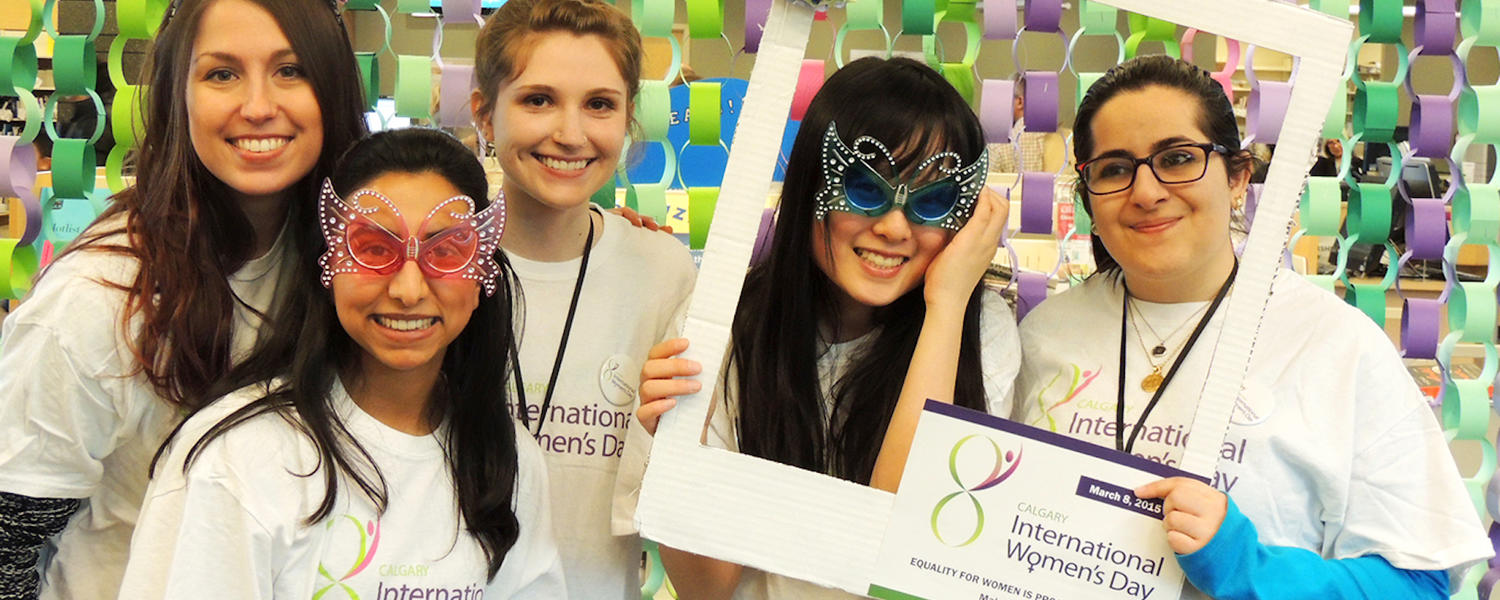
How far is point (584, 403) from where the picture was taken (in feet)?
5.63

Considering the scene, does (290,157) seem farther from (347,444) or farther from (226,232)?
(347,444)

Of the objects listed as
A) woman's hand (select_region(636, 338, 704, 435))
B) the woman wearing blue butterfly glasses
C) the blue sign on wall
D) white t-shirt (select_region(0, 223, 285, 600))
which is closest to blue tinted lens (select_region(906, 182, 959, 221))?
the woman wearing blue butterfly glasses

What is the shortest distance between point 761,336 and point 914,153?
1.02 feet

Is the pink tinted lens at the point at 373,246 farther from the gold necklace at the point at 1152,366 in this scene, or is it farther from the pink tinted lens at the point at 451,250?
the gold necklace at the point at 1152,366

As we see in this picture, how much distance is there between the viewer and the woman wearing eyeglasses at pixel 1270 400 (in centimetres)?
144

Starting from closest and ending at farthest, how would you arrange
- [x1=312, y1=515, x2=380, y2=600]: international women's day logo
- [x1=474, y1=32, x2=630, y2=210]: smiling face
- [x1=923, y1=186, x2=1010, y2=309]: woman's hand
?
[x1=312, y1=515, x2=380, y2=600]: international women's day logo → [x1=923, y1=186, x2=1010, y2=309]: woman's hand → [x1=474, y1=32, x2=630, y2=210]: smiling face

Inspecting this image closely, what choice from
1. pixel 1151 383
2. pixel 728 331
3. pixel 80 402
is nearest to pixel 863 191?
pixel 728 331

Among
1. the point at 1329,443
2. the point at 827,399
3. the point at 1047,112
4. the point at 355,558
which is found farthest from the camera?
the point at 1047,112

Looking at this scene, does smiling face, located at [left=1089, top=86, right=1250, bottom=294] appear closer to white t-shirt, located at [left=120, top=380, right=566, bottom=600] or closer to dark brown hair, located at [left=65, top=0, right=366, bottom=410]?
white t-shirt, located at [left=120, top=380, right=566, bottom=600]

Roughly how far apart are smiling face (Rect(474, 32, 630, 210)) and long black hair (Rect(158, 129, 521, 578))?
0.12 meters

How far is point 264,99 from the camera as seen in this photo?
1.52m

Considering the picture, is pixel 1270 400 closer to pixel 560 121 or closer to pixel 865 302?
pixel 865 302

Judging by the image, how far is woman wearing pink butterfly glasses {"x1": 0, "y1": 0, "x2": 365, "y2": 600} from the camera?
1.47 m

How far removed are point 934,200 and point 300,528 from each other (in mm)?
799
